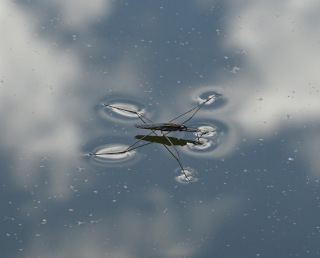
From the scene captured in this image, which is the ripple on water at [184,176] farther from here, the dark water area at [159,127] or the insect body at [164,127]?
the insect body at [164,127]

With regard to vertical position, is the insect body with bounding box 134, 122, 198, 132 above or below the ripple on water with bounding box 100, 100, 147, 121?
below

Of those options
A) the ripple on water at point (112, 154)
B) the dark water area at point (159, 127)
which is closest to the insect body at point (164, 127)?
the dark water area at point (159, 127)

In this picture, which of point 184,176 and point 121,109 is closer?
point 184,176

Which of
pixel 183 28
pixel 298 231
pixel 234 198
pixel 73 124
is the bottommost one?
pixel 298 231

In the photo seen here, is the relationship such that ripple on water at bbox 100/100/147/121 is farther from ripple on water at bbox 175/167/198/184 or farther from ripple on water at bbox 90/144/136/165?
ripple on water at bbox 175/167/198/184

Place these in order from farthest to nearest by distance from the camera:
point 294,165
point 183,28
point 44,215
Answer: point 183,28 → point 294,165 → point 44,215

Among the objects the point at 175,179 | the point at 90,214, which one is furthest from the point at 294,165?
the point at 90,214

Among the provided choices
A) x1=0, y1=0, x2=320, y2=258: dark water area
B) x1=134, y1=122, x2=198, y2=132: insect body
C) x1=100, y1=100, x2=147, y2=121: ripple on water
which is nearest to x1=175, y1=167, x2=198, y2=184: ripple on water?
x1=0, y1=0, x2=320, y2=258: dark water area

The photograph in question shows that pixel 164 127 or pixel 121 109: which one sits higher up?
pixel 121 109

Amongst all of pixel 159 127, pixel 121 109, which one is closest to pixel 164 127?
pixel 159 127

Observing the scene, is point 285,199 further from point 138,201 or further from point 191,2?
point 191,2

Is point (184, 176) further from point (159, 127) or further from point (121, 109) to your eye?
point (121, 109)
